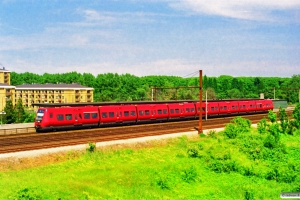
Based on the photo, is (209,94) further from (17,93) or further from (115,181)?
(115,181)

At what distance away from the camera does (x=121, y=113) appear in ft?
174

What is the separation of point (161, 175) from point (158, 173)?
1.44ft

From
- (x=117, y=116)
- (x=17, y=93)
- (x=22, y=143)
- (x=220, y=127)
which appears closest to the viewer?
(x=22, y=143)

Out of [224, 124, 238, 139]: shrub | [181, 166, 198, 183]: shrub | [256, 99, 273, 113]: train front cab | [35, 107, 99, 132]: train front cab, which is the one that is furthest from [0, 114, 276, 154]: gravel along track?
[256, 99, 273, 113]: train front cab

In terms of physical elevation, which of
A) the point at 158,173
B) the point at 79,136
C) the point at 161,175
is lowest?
the point at 161,175

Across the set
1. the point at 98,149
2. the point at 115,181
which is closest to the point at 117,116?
the point at 98,149

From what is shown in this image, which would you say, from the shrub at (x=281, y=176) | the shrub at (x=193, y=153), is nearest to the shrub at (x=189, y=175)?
the shrub at (x=193, y=153)

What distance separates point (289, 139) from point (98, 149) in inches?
1172

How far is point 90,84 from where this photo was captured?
185500mm

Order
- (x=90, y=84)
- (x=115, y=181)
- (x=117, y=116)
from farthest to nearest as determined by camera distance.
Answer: (x=90, y=84), (x=117, y=116), (x=115, y=181)

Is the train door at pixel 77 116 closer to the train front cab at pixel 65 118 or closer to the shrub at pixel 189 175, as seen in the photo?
the train front cab at pixel 65 118

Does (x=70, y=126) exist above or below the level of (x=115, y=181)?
above

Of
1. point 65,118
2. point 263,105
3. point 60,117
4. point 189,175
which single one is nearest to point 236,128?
point 189,175

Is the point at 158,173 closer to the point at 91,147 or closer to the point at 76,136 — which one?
the point at 91,147
